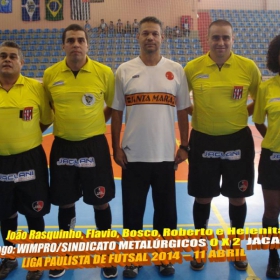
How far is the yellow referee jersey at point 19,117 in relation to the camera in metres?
2.45

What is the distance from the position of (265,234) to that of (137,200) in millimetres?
1080

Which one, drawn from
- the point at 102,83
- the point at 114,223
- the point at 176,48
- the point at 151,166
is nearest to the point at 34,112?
the point at 102,83

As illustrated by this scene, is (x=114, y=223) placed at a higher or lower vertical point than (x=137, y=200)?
lower

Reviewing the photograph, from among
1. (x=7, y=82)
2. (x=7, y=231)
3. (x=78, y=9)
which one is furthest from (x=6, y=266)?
(x=78, y=9)

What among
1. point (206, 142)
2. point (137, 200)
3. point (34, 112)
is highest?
point (34, 112)

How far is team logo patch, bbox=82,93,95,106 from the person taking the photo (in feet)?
8.40

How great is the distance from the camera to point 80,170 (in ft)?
8.61

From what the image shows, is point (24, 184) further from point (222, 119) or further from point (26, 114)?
point (222, 119)

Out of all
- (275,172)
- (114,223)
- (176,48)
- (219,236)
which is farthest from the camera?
(176,48)

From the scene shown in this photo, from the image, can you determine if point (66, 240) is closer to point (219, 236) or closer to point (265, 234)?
point (219, 236)

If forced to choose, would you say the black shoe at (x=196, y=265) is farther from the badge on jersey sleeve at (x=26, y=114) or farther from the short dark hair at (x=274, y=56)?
the badge on jersey sleeve at (x=26, y=114)

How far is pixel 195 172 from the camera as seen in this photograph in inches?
107

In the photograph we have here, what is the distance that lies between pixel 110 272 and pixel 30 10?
56.5 feet

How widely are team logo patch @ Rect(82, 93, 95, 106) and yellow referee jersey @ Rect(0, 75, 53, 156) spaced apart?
1.24 ft
